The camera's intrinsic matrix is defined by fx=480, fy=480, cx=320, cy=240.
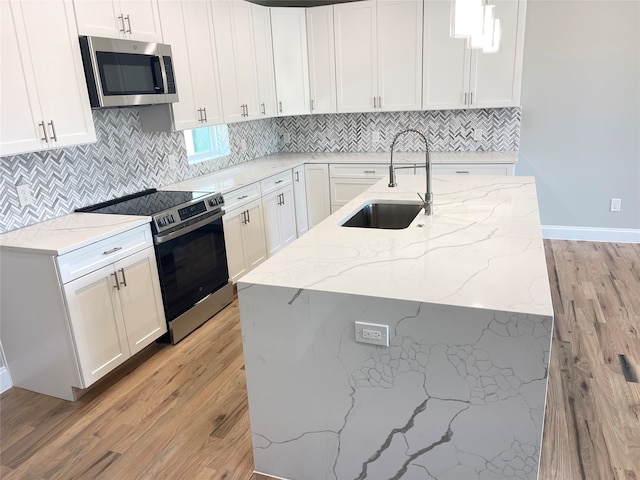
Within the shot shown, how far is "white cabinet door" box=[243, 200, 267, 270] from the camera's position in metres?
3.96

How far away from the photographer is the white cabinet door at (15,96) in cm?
226

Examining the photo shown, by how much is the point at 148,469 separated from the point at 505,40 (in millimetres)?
4188

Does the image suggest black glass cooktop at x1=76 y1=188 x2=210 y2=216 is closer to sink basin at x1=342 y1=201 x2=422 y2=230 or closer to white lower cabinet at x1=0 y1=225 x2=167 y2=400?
white lower cabinet at x1=0 y1=225 x2=167 y2=400

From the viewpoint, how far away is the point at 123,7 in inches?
114

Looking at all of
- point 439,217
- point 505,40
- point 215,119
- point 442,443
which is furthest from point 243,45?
point 442,443

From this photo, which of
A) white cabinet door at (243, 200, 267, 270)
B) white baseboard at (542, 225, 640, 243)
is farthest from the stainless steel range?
white baseboard at (542, 225, 640, 243)

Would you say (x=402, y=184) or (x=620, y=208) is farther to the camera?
(x=620, y=208)

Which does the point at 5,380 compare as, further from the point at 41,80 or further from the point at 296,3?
the point at 296,3

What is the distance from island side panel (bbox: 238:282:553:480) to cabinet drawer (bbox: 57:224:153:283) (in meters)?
1.08

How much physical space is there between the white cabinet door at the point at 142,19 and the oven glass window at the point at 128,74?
0.15m

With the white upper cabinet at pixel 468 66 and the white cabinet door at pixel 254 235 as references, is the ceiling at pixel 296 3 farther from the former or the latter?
the white cabinet door at pixel 254 235

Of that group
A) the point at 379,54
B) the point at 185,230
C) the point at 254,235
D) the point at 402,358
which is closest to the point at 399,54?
the point at 379,54

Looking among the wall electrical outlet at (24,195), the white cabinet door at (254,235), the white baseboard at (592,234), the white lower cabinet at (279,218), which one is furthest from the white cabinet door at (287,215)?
the white baseboard at (592,234)

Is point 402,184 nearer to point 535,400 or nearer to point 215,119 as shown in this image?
point 215,119
